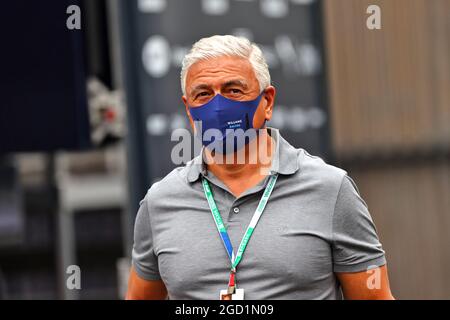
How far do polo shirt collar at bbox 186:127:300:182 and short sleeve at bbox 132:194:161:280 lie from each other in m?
0.17

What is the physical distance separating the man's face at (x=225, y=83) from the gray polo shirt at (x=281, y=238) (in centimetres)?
15

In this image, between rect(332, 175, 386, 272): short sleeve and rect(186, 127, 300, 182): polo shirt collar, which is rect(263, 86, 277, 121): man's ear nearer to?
rect(186, 127, 300, 182): polo shirt collar

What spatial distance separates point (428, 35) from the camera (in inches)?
356

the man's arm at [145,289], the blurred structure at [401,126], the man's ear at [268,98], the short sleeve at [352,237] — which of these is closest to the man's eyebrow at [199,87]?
the man's ear at [268,98]

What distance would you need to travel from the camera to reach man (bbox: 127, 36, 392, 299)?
3117mm

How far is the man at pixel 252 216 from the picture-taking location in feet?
10.2

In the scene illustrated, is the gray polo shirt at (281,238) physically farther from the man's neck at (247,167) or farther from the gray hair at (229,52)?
the gray hair at (229,52)

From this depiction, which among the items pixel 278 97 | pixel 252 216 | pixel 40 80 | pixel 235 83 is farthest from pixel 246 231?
pixel 278 97

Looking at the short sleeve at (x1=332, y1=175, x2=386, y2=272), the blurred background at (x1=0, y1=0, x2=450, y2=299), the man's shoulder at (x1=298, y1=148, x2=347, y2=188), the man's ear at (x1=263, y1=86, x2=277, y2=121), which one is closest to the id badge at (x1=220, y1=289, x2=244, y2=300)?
the short sleeve at (x1=332, y1=175, x2=386, y2=272)

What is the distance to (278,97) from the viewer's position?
5.98 metres

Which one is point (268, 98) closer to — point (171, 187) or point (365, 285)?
point (171, 187)

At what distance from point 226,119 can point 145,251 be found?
0.45 meters

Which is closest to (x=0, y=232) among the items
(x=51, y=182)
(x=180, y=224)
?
(x=51, y=182)
